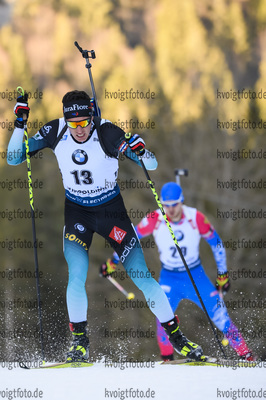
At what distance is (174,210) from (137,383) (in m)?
3.33

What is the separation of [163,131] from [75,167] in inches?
523

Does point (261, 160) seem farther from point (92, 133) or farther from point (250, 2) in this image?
point (92, 133)

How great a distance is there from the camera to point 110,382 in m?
4.65

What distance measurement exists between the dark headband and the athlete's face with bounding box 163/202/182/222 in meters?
2.38

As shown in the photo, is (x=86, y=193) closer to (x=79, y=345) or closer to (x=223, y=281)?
(x=79, y=345)

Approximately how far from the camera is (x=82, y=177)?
5.54m

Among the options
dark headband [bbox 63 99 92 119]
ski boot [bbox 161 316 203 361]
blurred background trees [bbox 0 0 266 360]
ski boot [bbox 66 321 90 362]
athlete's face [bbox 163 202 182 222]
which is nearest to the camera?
dark headband [bbox 63 99 92 119]

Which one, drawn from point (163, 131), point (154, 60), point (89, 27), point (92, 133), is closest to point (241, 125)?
point (163, 131)

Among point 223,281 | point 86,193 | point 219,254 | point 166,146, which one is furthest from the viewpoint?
point 166,146

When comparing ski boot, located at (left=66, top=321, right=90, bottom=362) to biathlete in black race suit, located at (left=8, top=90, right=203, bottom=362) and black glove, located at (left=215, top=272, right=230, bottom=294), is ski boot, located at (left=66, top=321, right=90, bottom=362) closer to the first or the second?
biathlete in black race suit, located at (left=8, top=90, right=203, bottom=362)

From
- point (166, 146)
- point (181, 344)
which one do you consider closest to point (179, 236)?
point (181, 344)

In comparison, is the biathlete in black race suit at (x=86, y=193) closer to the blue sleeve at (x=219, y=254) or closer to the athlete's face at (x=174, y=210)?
the blue sleeve at (x=219, y=254)

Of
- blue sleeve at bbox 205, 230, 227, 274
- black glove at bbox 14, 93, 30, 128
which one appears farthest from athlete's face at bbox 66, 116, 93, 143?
blue sleeve at bbox 205, 230, 227, 274

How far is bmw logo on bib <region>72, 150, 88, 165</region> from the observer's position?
5488mm
